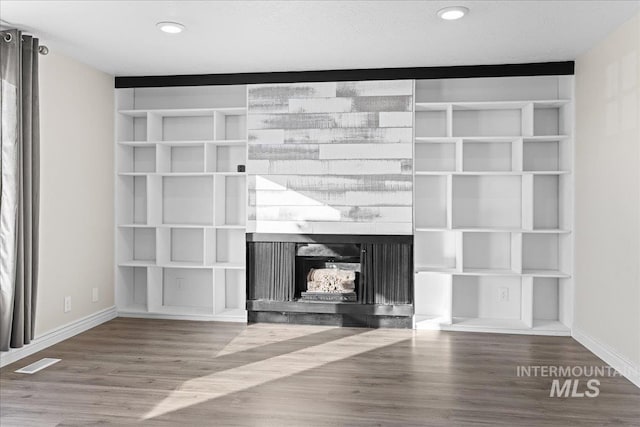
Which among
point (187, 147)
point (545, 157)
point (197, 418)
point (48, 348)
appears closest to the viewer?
point (197, 418)

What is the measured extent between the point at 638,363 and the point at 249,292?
3.20 meters

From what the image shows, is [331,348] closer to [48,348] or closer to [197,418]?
[197,418]

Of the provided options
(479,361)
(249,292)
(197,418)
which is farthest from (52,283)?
(479,361)

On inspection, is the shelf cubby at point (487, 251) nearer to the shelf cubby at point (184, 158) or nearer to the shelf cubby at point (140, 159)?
the shelf cubby at point (184, 158)

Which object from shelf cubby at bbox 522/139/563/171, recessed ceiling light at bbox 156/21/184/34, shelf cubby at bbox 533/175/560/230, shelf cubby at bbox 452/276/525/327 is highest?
recessed ceiling light at bbox 156/21/184/34

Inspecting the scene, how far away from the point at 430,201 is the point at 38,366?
3.54 metres

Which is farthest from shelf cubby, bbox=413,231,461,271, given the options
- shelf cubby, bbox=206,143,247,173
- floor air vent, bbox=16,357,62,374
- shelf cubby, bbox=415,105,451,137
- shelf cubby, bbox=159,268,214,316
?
floor air vent, bbox=16,357,62,374

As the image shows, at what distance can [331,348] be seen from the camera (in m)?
4.19

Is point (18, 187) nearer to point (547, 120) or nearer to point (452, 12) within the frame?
point (452, 12)

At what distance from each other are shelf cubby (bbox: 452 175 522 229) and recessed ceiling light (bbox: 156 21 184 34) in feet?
9.25

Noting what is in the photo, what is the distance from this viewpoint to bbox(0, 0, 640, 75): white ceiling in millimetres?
3287

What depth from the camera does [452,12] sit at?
332 centimetres

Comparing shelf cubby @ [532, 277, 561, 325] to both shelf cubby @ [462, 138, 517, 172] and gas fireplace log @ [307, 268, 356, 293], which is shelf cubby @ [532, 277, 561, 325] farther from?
gas fireplace log @ [307, 268, 356, 293]

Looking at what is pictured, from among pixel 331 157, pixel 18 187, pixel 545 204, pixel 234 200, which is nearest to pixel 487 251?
pixel 545 204
